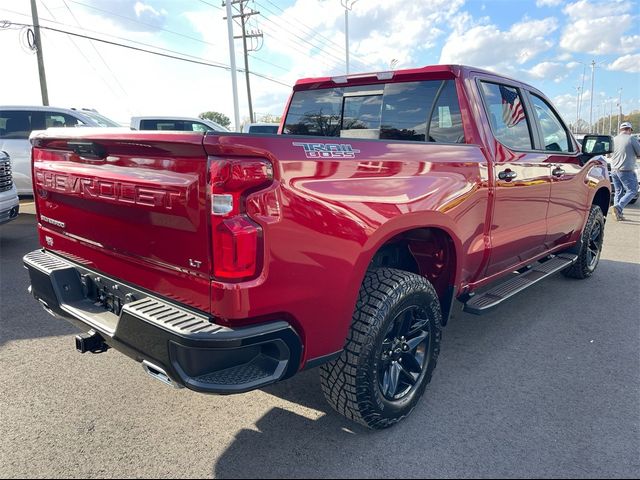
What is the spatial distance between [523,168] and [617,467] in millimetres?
2063

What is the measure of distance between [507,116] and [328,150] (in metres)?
2.11

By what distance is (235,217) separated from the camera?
182 centimetres

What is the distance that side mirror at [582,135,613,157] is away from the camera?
4496 millimetres

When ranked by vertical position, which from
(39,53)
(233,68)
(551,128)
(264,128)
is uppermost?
(39,53)

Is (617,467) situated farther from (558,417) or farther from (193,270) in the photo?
(193,270)

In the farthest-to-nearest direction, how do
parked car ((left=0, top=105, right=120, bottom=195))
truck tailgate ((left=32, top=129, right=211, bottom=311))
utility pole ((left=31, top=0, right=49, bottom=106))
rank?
1. utility pole ((left=31, top=0, right=49, bottom=106))
2. parked car ((left=0, top=105, right=120, bottom=195))
3. truck tailgate ((left=32, top=129, right=211, bottom=311))

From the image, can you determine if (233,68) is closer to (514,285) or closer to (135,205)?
(514,285)

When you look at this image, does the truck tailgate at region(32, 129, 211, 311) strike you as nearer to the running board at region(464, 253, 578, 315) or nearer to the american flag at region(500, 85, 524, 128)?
the running board at region(464, 253, 578, 315)

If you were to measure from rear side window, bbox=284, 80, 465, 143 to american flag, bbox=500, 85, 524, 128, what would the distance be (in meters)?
0.60

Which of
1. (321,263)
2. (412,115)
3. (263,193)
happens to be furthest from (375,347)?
(412,115)

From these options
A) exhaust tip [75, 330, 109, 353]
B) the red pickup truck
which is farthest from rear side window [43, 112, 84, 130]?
exhaust tip [75, 330, 109, 353]

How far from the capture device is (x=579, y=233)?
16.5 feet

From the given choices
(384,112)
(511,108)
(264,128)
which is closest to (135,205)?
(384,112)

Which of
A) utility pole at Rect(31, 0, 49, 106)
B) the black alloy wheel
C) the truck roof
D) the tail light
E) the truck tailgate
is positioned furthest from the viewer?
utility pole at Rect(31, 0, 49, 106)
